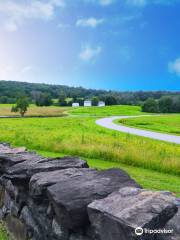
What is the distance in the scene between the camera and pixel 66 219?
4207 mm

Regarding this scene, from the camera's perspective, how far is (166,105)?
113000 millimetres

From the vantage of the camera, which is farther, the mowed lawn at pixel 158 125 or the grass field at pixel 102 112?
the grass field at pixel 102 112

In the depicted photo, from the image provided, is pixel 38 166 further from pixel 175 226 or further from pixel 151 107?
pixel 151 107

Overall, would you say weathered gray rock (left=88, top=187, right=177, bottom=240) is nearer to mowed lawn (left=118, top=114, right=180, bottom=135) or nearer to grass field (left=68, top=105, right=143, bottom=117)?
mowed lawn (left=118, top=114, right=180, bottom=135)

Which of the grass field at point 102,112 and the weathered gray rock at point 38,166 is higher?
the weathered gray rock at point 38,166

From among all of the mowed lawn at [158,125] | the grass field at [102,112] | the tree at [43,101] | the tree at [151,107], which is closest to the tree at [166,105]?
the tree at [151,107]

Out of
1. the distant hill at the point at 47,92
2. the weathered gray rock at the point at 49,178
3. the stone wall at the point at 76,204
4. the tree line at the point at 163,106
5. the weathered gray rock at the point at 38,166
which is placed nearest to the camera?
the stone wall at the point at 76,204

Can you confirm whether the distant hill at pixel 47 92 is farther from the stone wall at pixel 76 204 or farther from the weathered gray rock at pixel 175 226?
the weathered gray rock at pixel 175 226

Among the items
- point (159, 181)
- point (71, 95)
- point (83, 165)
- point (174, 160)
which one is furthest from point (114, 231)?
point (71, 95)

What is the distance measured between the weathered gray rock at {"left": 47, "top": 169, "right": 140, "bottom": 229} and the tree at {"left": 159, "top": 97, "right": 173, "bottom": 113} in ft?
359

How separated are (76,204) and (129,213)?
864mm

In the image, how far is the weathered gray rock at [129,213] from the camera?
10.9ft

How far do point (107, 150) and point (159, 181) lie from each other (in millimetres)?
5660

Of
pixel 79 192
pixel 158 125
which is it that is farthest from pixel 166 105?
pixel 79 192
